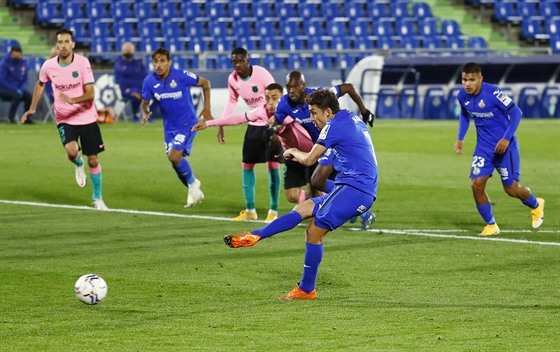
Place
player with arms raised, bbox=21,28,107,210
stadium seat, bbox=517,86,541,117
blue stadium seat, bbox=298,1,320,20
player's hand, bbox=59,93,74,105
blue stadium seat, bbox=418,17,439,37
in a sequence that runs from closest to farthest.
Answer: player's hand, bbox=59,93,74,105 < player with arms raised, bbox=21,28,107,210 < stadium seat, bbox=517,86,541,117 < blue stadium seat, bbox=298,1,320,20 < blue stadium seat, bbox=418,17,439,37

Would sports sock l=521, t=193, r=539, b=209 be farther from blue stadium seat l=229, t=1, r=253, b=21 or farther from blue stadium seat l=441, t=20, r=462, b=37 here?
blue stadium seat l=441, t=20, r=462, b=37

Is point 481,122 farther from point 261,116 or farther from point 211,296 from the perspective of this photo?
point 211,296

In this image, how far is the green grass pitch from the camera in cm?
757

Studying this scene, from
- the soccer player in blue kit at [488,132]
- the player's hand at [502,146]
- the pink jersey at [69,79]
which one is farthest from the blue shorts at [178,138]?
the player's hand at [502,146]

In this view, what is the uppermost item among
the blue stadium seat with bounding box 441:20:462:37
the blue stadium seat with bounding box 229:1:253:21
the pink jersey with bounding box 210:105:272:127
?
the pink jersey with bounding box 210:105:272:127

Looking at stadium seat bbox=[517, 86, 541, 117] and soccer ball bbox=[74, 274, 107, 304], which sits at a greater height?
soccer ball bbox=[74, 274, 107, 304]

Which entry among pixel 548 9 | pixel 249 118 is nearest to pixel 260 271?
pixel 249 118

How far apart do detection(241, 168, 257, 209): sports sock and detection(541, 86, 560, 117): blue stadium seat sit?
22.1m

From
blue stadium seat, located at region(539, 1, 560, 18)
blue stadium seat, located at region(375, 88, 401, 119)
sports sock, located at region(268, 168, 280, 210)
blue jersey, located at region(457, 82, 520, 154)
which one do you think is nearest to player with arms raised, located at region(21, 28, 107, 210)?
sports sock, located at region(268, 168, 280, 210)

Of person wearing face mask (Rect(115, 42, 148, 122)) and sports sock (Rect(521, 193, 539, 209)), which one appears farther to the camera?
person wearing face mask (Rect(115, 42, 148, 122))

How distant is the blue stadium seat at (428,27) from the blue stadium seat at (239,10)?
5905mm

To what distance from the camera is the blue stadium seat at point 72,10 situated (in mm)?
35594

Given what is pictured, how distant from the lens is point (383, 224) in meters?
14.0

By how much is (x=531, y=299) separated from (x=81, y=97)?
7.60m
